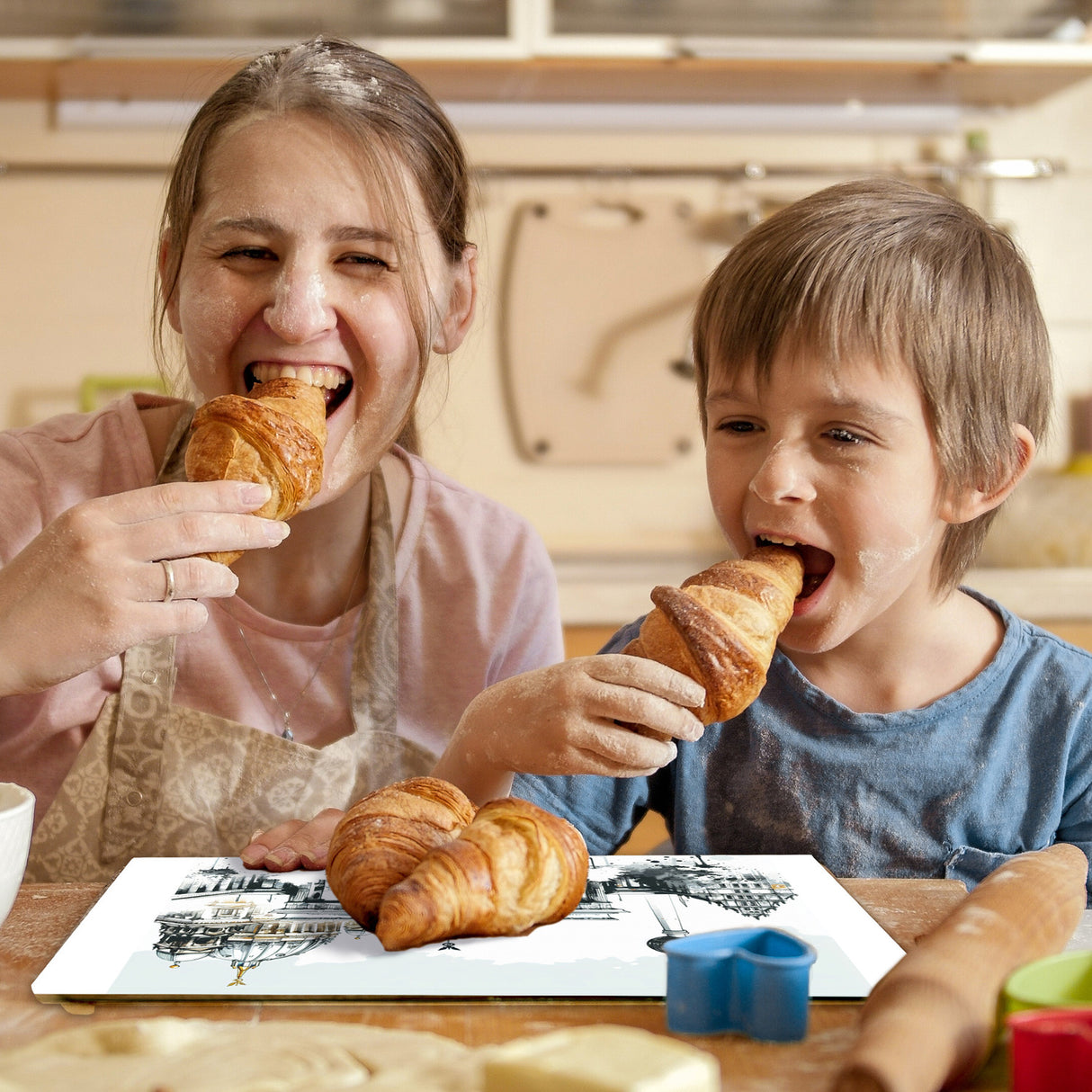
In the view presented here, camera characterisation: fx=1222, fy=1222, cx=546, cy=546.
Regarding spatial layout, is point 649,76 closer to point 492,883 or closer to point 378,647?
point 378,647

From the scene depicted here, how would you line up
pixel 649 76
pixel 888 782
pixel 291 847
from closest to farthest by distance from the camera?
pixel 291 847
pixel 888 782
pixel 649 76

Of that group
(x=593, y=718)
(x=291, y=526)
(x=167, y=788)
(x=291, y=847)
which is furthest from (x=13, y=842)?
(x=291, y=526)

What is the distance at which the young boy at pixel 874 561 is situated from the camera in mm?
1077

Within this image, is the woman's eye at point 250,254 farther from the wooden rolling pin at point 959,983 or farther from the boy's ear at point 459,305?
the wooden rolling pin at point 959,983

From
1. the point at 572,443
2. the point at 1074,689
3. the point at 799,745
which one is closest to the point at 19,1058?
the point at 799,745

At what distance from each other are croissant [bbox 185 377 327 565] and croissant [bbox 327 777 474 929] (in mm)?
331

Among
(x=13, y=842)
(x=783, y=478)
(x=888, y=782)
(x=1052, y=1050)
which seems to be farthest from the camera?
(x=888, y=782)

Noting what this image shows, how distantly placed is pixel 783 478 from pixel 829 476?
0.05 m

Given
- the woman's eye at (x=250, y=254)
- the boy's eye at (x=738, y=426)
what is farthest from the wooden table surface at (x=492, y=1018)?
the woman's eye at (x=250, y=254)

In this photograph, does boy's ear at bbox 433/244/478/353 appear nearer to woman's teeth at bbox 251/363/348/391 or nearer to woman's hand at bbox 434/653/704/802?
woman's teeth at bbox 251/363/348/391

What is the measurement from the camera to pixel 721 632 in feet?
3.03

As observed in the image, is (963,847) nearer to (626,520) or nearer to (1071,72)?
(626,520)

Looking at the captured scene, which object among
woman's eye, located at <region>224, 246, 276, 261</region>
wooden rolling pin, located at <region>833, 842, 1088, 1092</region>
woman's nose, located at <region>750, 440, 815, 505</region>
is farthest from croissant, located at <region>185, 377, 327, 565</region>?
wooden rolling pin, located at <region>833, 842, 1088, 1092</region>

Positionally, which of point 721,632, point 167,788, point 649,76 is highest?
point 649,76
